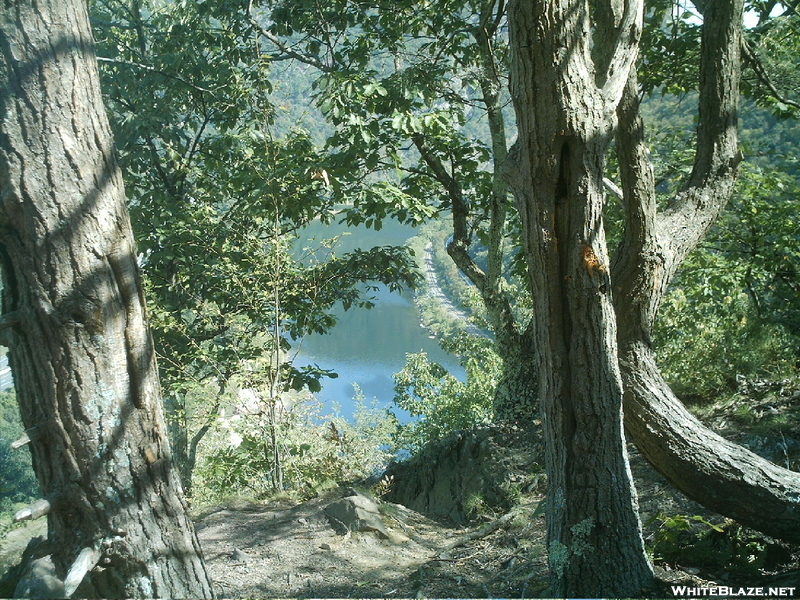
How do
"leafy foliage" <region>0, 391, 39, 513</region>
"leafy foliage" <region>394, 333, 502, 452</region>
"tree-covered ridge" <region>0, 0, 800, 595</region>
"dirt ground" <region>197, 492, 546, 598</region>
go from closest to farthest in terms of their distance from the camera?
"tree-covered ridge" <region>0, 0, 800, 595</region>
"dirt ground" <region>197, 492, 546, 598</region>
"leafy foliage" <region>0, 391, 39, 513</region>
"leafy foliage" <region>394, 333, 502, 452</region>

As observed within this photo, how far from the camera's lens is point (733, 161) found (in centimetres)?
393

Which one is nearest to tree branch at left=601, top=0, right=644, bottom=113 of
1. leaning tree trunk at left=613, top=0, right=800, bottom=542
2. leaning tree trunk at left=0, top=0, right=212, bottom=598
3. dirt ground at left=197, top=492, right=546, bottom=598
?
leaning tree trunk at left=613, top=0, right=800, bottom=542

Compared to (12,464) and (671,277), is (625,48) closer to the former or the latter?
(671,277)

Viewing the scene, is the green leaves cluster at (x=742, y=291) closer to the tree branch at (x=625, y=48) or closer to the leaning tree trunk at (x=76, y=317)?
the tree branch at (x=625, y=48)

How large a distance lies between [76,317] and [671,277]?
2996 millimetres

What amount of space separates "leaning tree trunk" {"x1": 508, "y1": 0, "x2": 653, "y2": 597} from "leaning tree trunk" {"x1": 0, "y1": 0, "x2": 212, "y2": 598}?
1661 millimetres

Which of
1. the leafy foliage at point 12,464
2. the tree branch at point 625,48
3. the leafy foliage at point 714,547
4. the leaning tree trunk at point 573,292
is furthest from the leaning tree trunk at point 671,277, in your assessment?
the leafy foliage at point 12,464

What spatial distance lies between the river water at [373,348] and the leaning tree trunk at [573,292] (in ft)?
79.2

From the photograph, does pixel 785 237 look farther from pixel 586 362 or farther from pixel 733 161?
pixel 586 362

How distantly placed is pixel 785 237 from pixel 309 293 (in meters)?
4.61

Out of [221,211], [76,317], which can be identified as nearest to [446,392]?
[221,211]

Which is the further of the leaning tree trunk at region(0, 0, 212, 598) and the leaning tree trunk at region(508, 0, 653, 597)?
the leaning tree trunk at region(508, 0, 653, 597)

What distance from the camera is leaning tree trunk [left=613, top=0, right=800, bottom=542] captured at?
10.4 feet

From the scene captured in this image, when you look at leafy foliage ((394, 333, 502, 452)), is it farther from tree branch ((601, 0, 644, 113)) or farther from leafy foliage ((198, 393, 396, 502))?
tree branch ((601, 0, 644, 113))
